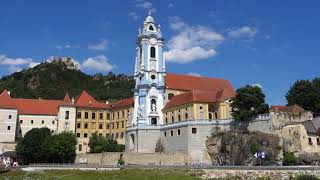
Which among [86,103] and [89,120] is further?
[86,103]

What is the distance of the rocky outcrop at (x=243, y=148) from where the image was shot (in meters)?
65.6

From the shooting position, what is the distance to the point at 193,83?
3841 inches

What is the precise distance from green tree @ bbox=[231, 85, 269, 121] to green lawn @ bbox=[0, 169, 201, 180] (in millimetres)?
20085

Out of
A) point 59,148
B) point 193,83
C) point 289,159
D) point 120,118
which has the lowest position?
point 289,159

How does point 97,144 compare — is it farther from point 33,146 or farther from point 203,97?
point 203,97

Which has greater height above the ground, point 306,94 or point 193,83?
point 193,83

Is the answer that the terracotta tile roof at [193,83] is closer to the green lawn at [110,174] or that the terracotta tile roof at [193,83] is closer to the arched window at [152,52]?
the arched window at [152,52]

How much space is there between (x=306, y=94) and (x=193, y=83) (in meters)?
26.1

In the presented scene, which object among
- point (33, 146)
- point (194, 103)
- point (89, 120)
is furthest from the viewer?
point (89, 120)

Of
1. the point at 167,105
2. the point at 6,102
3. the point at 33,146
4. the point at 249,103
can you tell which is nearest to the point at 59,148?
the point at 33,146

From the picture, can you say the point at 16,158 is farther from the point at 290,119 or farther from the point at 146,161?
the point at 290,119

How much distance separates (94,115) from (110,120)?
168 inches

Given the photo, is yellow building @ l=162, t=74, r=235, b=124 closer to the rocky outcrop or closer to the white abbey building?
the white abbey building

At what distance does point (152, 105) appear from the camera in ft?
295
